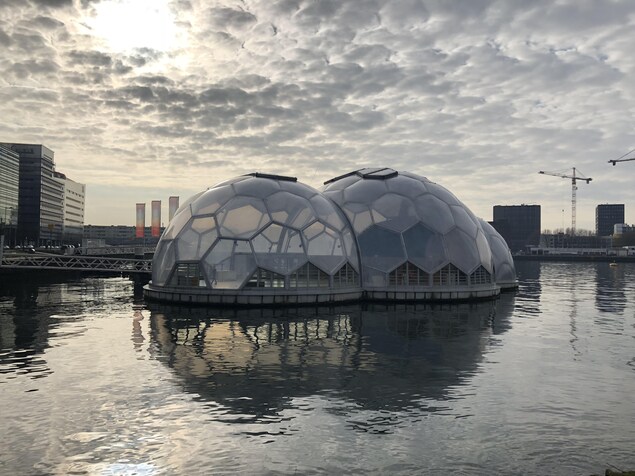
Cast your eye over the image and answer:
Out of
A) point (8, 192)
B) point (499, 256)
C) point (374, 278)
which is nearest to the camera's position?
point (374, 278)

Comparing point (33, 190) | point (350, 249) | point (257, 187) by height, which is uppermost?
point (33, 190)

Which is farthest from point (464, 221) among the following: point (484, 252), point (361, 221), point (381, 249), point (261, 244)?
point (261, 244)

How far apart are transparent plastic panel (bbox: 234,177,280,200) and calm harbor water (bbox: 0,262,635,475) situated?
11.3 m

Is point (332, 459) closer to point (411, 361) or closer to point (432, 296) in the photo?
point (411, 361)

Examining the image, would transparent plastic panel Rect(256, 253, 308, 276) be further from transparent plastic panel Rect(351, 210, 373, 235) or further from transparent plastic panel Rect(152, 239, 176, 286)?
transparent plastic panel Rect(351, 210, 373, 235)

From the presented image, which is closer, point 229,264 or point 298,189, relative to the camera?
point 229,264

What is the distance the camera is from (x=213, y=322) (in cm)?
2539

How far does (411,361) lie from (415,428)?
6.65 m

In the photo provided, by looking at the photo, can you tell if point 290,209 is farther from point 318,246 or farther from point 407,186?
point 407,186

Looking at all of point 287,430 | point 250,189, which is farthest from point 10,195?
point 287,430

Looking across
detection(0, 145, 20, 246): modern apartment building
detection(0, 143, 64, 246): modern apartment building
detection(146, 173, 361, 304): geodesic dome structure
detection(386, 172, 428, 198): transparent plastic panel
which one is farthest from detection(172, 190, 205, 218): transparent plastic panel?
detection(0, 143, 64, 246): modern apartment building

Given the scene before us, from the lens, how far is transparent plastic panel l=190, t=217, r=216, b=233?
110ft

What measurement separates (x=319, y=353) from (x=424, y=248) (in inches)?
770

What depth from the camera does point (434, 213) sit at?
38.6 metres
